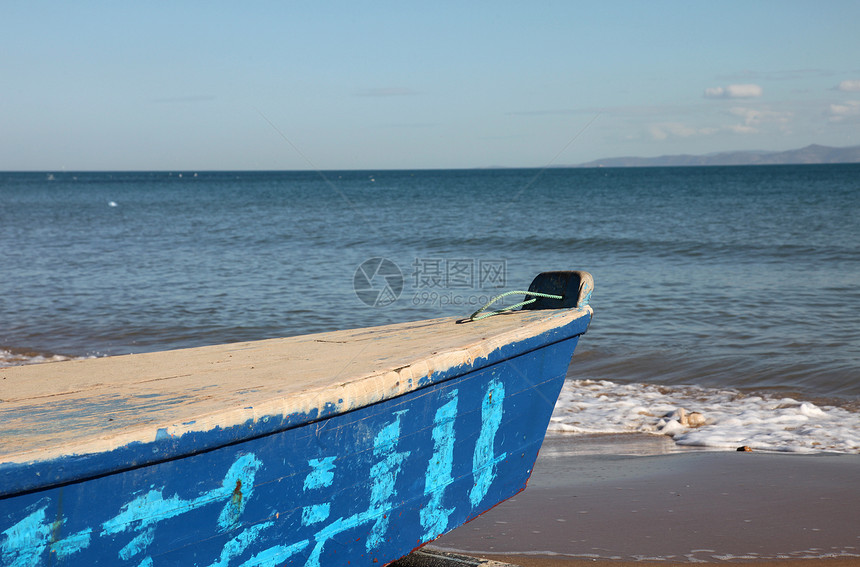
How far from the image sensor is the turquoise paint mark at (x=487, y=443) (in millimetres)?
2682

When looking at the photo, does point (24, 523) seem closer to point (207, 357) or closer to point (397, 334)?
point (207, 357)

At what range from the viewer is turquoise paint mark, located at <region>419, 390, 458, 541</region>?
2.49 m

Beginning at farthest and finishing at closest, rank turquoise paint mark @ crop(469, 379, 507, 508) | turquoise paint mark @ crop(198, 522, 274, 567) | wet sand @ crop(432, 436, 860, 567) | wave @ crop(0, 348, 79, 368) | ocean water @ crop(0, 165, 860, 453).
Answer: wave @ crop(0, 348, 79, 368), ocean water @ crop(0, 165, 860, 453), wet sand @ crop(432, 436, 860, 567), turquoise paint mark @ crop(469, 379, 507, 508), turquoise paint mark @ crop(198, 522, 274, 567)

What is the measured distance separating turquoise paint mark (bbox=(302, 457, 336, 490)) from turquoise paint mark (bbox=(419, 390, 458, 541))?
446 mm

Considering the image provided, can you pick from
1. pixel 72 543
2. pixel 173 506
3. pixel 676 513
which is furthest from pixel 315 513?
pixel 676 513

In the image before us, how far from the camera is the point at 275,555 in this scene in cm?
207

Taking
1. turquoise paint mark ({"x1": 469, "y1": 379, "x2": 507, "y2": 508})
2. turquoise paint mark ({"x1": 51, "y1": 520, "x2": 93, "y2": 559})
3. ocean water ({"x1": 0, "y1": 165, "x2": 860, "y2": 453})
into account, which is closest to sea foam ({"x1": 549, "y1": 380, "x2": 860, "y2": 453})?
ocean water ({"x1": 0, "y1": 165, "x2": 860, "y2": 453})

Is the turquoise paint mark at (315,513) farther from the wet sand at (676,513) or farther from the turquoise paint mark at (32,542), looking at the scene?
the wet sand at (676,513)

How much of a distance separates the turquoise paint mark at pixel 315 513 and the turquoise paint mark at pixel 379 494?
5cm

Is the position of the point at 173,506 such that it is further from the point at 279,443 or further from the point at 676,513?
the point at 676,513

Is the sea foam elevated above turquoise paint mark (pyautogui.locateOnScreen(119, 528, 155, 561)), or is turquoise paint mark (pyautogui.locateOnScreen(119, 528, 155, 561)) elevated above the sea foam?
turquoise paint mark (pyautogui.locateOnScreen(119, 528, 155, 561))

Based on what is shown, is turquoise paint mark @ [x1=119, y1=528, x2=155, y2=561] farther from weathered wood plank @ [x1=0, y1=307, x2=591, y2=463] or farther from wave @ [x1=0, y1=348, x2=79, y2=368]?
wave @ [x1=0, y1=348, x2=79, y2=368]

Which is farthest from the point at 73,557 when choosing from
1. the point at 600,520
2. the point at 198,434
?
the point at 600,520

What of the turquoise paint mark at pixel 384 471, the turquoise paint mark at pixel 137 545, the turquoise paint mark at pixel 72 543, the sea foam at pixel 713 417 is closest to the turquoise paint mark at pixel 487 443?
the turquoise paint mark at pixel 384 471
